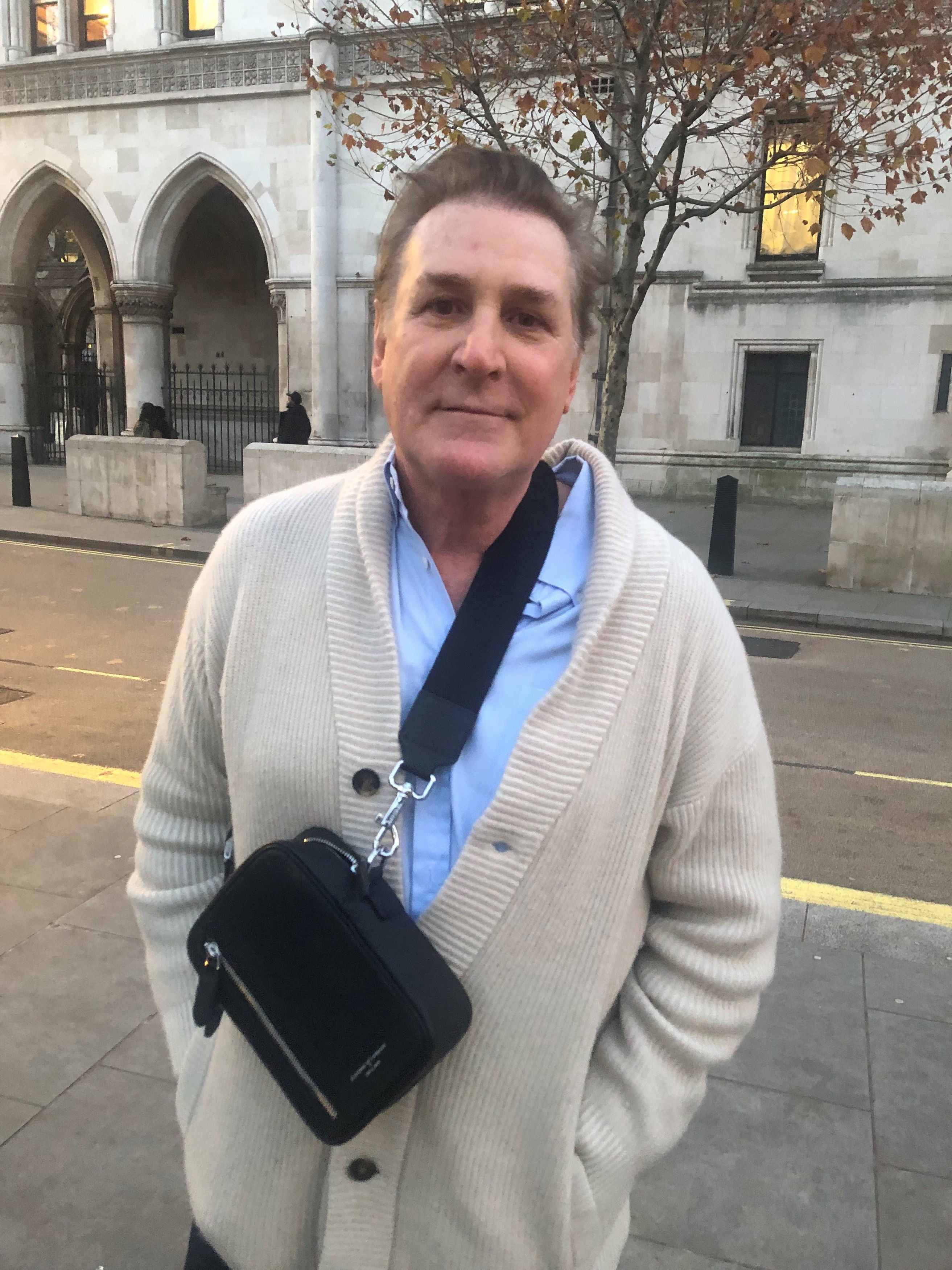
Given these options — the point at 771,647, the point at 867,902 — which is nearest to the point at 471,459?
the point at 867,902

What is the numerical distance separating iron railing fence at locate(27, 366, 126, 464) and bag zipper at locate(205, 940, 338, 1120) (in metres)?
25.4

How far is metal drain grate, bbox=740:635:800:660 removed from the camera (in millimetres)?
9023

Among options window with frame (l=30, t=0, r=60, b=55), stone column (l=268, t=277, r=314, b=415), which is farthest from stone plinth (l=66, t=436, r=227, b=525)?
window with frame (l=30, t=0, r=60, b=55)

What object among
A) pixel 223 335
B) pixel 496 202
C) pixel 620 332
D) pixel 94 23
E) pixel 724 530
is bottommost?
pixel 724 530

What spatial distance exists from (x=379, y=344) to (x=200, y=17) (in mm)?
25192

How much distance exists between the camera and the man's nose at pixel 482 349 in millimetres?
1360

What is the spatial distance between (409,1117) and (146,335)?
2431cm

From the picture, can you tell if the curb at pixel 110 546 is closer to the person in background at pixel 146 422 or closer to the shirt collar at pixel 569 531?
the person in background at pixel 146 422

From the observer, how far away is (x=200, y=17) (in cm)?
2239

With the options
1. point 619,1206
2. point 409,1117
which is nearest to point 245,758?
point 409,1117

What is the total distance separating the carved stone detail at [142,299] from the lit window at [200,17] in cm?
535

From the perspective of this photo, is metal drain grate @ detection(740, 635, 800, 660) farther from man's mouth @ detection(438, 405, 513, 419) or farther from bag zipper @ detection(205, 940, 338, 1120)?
bag zipper @ detection(205, 940, 338, 1120)

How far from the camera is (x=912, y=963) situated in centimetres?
364

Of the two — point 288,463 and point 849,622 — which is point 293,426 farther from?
point 849,622
